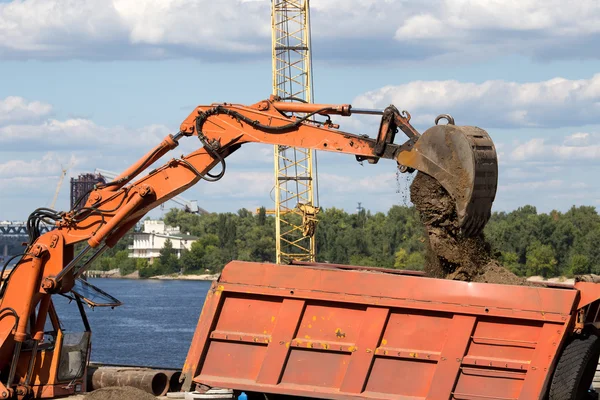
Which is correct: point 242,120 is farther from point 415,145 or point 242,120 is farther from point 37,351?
point 37,351

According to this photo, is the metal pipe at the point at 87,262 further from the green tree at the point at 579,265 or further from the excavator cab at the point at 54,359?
the green tree at the point at 579,265

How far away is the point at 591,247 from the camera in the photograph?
80812 mm

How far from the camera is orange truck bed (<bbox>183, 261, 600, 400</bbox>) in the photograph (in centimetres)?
1038

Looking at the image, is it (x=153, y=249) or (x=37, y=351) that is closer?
(x=37, y=351)

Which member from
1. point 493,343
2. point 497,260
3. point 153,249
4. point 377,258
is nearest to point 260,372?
point 493,343

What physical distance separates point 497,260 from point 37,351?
5810 millimetres

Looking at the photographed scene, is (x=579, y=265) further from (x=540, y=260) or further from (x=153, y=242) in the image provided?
(x=153, y=242)

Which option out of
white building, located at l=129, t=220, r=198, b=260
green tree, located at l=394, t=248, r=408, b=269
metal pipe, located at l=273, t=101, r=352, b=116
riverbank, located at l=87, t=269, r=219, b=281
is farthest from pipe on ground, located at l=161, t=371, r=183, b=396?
white building, located at l=129, t=220, r=198, b=260

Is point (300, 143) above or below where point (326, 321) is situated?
above

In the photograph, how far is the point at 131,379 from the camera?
1401 centimetres

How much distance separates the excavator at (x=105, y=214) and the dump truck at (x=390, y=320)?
3cm

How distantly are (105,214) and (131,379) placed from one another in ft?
7.82

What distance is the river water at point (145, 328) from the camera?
38312 millimetres

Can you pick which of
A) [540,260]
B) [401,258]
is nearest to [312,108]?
[540,260]
